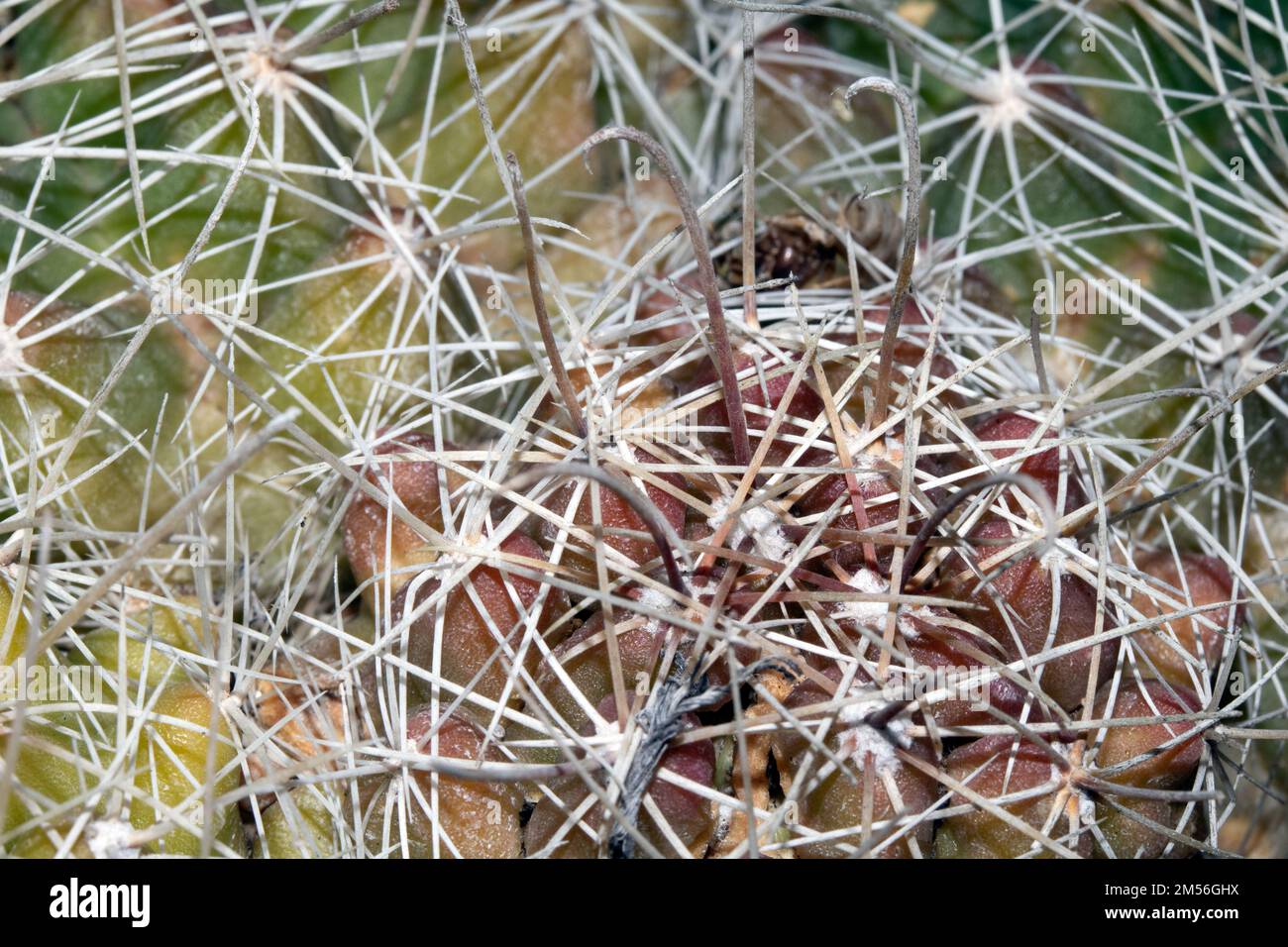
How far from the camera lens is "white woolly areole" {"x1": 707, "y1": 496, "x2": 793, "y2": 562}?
0.88m

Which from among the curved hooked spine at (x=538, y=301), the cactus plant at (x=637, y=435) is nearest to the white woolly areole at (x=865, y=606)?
the cactus plant at (x=637, y=435)

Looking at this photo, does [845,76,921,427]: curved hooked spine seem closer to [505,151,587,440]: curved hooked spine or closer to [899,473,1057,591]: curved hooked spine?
[899,473,1057,591]: curved hooked spine

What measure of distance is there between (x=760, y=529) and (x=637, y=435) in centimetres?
13

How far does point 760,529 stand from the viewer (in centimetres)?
89

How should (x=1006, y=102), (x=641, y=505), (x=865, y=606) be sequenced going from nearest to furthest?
(x=641, y=505) < (x=865, y=606) < (x=1006, y=102)

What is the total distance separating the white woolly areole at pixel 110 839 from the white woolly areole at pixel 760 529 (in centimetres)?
54

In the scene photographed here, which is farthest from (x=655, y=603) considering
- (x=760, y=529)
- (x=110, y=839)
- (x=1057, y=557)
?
(x=110, y=839)

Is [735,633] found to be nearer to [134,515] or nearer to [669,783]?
[669,783]

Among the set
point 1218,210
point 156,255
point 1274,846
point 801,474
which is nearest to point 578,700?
point 801,474

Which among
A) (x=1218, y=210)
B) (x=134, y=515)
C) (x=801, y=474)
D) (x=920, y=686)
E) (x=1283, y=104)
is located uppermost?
(x=1283, y=104)

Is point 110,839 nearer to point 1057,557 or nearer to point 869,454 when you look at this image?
point 869,454

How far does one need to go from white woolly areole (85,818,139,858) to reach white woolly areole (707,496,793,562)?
536 mm

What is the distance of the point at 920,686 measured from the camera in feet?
2.78
